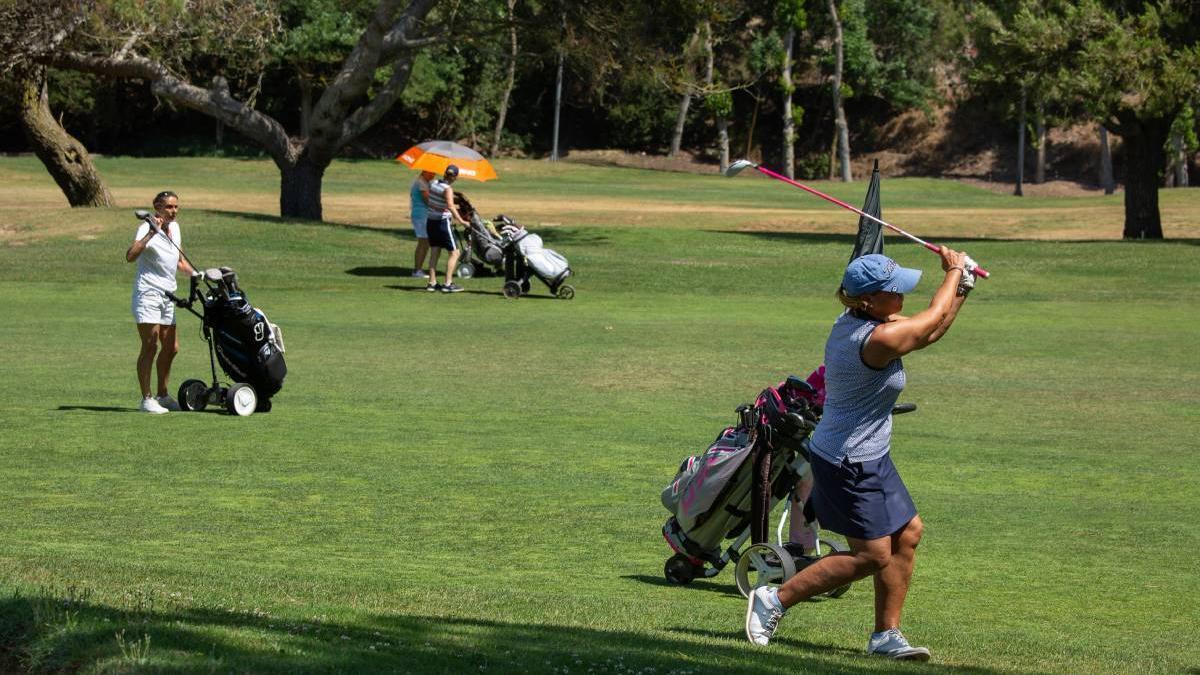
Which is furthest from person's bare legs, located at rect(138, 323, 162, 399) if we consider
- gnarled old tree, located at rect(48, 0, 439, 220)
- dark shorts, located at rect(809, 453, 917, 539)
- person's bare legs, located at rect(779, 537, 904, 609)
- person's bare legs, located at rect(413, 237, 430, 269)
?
gnarled old tree, located at rect(48, 0, 439, 220)

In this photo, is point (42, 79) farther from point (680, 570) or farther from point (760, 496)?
point (760, 496)

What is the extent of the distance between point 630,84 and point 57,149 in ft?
42.0

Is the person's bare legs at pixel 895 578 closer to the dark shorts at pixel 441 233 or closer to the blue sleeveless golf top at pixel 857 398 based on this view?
the blue sleeveless golf top at pixel 857 398

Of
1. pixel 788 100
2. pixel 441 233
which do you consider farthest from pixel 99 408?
pixel 788 100

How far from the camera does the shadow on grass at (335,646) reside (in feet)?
18.0

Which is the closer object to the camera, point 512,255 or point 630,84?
point 512,255

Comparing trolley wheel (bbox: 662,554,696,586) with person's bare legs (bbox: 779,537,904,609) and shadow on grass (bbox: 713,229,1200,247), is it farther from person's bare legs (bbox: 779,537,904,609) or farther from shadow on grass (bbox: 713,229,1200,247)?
shadow on grass (bbox: 713,229,1200,247)

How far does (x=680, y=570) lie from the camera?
342 inches

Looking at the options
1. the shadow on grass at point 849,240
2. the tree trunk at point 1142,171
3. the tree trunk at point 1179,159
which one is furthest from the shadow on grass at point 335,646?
the tree trunk at point 1179,159

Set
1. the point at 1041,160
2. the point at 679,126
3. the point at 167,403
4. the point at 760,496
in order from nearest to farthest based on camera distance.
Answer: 1. the point at 760,496
2. the point at 167,403
3. the point at 1041,160
4. the point at 679,126

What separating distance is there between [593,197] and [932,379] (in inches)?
1561

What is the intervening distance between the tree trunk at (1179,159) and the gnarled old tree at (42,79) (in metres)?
47.0

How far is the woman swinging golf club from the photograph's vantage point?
271 inches

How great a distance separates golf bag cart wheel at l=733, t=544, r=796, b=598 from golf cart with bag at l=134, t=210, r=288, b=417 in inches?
279
